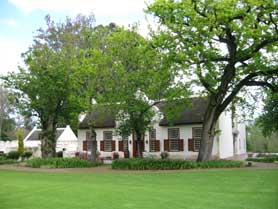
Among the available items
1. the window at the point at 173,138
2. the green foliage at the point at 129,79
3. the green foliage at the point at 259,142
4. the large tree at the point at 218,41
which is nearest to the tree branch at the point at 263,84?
the large tree at the point at 218,41

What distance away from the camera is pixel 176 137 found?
33.8 meters

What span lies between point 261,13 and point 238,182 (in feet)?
31.3

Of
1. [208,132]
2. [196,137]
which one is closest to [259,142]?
[196,137]

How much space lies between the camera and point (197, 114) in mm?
32625

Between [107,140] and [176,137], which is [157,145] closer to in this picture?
[176,137]

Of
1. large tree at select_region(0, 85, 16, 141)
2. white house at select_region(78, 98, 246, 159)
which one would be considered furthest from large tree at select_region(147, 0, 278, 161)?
large tree at select_region(0, 85, 16, 141)

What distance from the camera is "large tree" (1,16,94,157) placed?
29.7 m

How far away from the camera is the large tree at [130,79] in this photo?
2520cm

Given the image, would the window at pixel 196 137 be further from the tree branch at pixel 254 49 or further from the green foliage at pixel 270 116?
the tree branch at pixel 254 49

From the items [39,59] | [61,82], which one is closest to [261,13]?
[61,82]

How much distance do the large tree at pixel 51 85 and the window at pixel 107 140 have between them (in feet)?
15.7

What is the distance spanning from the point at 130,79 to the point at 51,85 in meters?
7.53

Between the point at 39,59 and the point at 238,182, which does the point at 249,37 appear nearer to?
the point at 238,182

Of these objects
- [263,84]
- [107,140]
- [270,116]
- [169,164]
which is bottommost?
[169,164]
